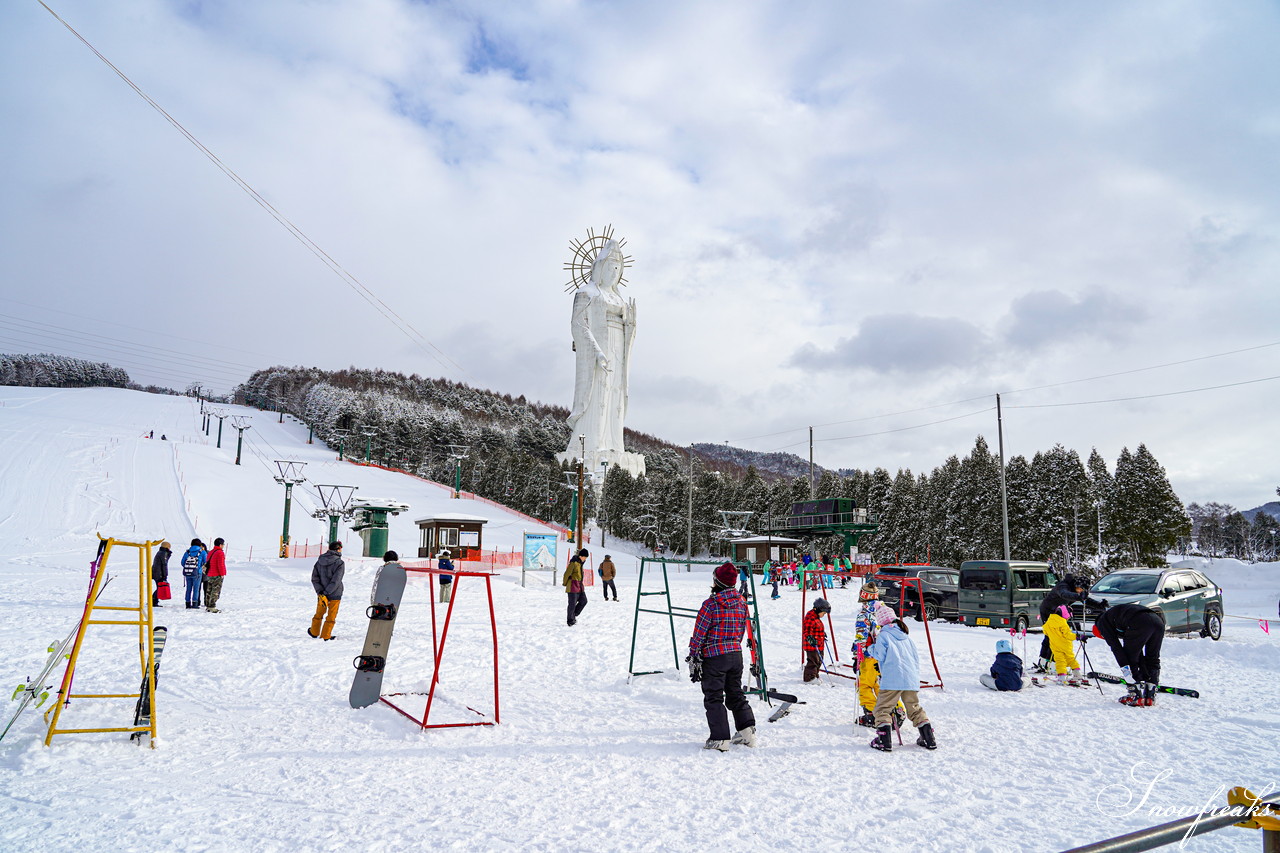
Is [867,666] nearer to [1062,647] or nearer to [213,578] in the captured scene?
[1062,647]

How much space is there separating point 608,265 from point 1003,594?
58.6m

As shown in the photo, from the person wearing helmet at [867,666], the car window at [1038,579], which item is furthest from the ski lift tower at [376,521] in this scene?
the person wearing helmet at [867,666]

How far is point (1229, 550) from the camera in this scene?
11588 cm

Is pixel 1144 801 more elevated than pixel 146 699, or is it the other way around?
pixel 146 699

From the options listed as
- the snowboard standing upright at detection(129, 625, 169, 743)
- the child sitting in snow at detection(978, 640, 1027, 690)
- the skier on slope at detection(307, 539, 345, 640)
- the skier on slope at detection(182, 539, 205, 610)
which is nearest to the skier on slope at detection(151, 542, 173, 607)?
the skier on slope at detection(182, 539, 205, 610)

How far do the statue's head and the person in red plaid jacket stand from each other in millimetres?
67398

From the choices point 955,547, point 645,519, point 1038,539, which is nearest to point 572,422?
point 645,519

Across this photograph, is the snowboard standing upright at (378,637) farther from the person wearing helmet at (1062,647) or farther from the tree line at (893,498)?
the tree line at (893,498)

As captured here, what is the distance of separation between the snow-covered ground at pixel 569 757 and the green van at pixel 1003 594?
14.0ft

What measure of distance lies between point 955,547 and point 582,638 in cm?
4362

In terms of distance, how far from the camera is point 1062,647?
10.5 meters

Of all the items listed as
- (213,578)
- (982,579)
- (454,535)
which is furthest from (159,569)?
(982,579)

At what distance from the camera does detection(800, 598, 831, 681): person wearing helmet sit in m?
10.3

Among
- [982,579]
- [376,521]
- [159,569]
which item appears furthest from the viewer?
[376,521]
